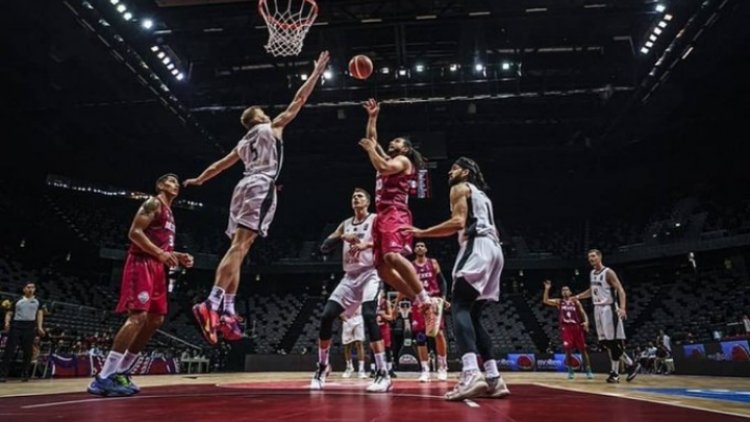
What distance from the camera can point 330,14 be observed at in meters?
14.6

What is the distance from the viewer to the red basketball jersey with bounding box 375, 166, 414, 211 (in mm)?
5195

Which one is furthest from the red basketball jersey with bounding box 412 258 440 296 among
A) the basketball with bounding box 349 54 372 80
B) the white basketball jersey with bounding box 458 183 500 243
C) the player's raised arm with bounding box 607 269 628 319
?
the white basketball jersey with bounding box 458 183 500 243

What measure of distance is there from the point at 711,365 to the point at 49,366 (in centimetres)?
1546

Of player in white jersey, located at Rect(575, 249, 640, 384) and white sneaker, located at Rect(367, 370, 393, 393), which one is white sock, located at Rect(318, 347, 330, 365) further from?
player in white jersey, located at Rect(575, 249, 640, 384)

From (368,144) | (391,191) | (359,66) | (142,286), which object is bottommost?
(142,286)

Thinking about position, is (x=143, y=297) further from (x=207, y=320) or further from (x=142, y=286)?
(x=207, y=320)

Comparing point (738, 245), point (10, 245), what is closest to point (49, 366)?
point (10, 245)

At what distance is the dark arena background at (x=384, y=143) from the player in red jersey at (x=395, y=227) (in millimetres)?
2663

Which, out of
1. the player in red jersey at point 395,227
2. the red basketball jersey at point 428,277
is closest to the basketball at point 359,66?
the player in red jersey at point 395,227

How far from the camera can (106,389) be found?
480 centimetres

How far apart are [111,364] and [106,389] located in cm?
23

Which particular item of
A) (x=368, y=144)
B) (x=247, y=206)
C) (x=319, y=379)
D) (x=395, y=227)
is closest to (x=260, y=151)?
(x=247, y=206)

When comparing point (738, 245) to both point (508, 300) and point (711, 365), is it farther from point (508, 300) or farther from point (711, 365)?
point (711, 365)

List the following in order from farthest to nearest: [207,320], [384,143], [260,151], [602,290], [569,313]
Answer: [384,143], [569,313], [602,290], [260,151], [207,320]
